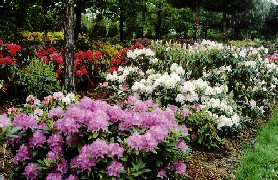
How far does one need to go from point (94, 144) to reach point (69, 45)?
11.8 feet

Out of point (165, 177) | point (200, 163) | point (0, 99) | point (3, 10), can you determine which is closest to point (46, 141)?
point (165, 177)

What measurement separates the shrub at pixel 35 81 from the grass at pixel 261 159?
3.80 m

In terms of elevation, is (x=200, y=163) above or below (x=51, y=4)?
below

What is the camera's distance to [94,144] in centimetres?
268

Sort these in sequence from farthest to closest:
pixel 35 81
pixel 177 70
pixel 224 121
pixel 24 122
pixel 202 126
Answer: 1. pixel 35 81
2. pixel 177 70
3. pixel 224 121
4. pixel 202 126
5. pixel 24 122

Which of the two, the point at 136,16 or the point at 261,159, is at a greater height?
the point at 136,16

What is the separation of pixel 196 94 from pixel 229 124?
759mm

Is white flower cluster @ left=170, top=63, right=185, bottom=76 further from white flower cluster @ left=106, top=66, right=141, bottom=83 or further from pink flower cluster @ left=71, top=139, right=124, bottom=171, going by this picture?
pink flower cluster @ left=71, top=139, right=124, bottom=171

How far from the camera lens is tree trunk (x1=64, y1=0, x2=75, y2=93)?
5.83m

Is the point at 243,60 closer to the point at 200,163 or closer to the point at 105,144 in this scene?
the point at 200,163

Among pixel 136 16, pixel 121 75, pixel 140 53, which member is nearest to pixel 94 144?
pixel 121 75

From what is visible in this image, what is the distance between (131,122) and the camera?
305 cm

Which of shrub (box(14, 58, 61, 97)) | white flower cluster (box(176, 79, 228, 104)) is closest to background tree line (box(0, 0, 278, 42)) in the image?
shrub (box(14, 58, 61, 97))

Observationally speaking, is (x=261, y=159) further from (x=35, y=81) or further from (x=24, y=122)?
(x=35, y=81)
